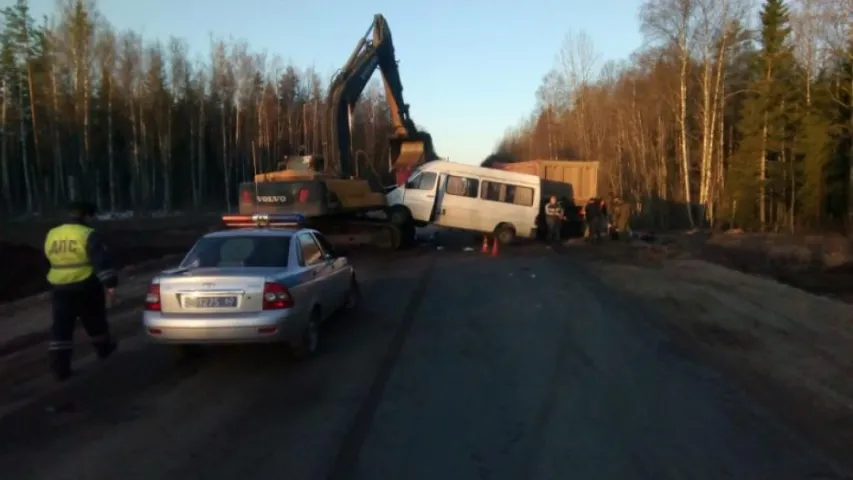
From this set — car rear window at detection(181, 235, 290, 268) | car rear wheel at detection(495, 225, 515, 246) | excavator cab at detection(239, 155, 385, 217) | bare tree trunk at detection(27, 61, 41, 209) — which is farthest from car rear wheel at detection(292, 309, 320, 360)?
bare tree trunk at detection(27, 61, 41, 209)

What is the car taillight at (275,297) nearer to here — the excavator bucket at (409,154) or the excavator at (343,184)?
the excavator at (343,184)

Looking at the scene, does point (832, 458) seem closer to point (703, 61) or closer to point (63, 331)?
point (63, 331)

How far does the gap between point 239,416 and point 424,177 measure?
58.1 feet

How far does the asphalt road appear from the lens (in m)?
5.55

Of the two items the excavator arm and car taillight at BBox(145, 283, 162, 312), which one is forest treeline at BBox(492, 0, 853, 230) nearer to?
the excavator arm

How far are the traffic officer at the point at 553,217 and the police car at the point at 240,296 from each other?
1685 cm

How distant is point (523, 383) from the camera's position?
7887 mm

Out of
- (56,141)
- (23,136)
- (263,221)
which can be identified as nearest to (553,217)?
(263,221)

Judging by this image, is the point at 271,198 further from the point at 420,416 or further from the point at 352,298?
the point at 420,416

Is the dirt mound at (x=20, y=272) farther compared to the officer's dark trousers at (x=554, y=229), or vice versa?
the officer's dark trousers at (x=554, y=229)

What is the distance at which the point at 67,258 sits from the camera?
8516 mm

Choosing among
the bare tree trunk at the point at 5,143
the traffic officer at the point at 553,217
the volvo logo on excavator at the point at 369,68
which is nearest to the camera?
the volvo logo on excavator at the point at 369,68

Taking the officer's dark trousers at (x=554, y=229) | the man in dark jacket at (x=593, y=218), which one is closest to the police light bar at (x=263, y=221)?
the officer's dark trousers at (x=554, y=229)

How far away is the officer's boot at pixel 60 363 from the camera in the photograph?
8172 mm
